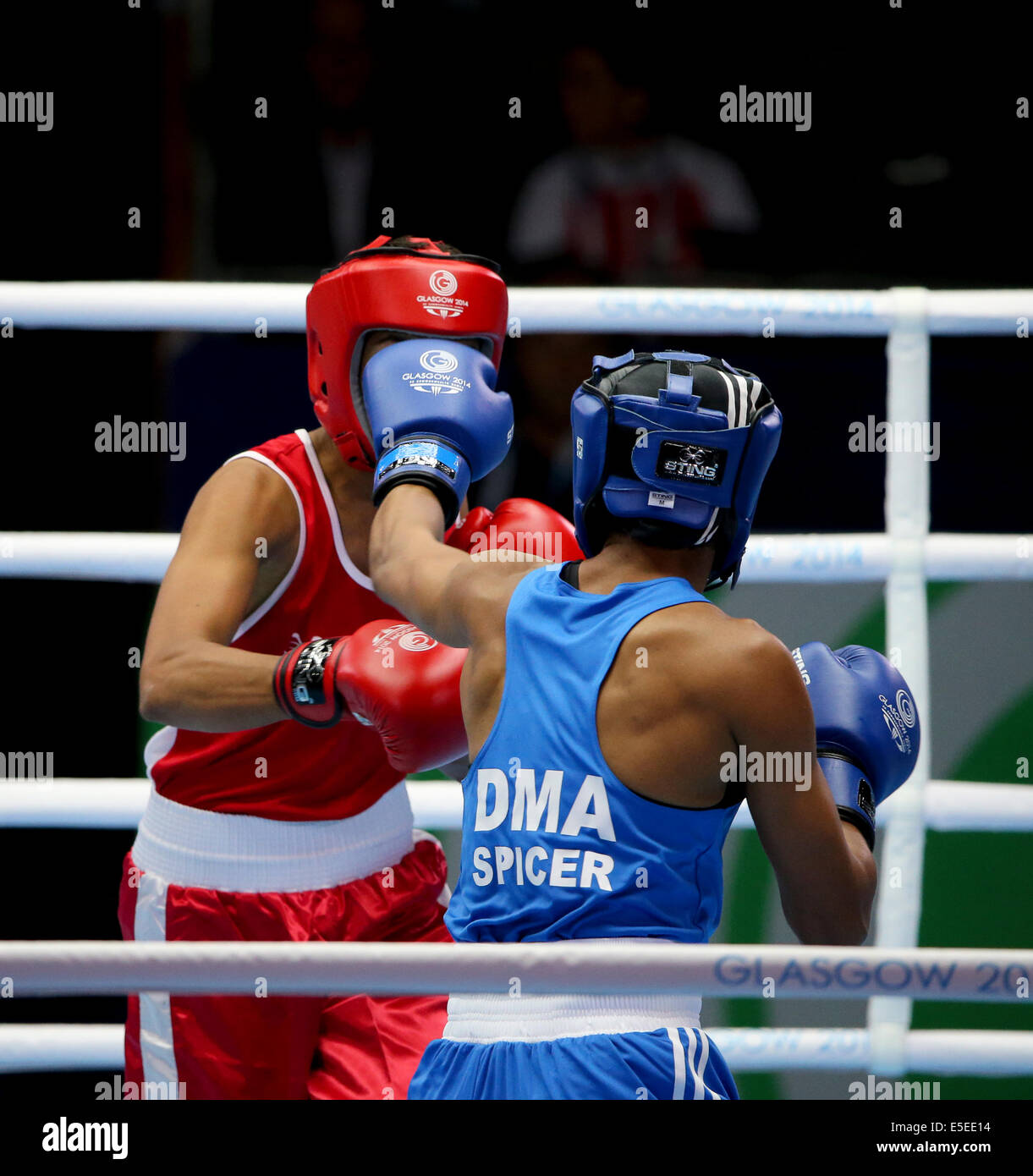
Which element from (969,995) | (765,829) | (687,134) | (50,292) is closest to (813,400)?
(687,134)

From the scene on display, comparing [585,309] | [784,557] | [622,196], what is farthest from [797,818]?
[622,196]

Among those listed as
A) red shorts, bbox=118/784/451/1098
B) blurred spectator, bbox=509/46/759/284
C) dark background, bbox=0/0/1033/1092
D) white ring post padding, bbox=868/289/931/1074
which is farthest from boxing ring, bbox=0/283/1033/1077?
blurred spectator, bbox=509/46/759/284

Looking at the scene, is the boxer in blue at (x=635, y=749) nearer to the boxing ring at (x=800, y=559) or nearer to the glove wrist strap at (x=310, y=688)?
the glove wrist strap at (x=310, y=688)

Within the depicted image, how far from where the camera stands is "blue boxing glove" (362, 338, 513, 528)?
5.90ft

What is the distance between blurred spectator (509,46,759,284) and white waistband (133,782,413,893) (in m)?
1.95

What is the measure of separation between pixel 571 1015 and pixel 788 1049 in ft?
3.57

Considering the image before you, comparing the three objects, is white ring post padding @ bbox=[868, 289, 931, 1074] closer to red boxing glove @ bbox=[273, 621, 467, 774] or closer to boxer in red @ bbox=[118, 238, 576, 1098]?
boxer in red @ bbox=[118, 238, 576, 1098]

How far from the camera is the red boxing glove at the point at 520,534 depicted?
204 cm

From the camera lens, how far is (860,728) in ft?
5.48

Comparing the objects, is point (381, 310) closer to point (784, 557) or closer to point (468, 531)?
point (468, 531)

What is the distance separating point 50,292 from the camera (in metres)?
2.44

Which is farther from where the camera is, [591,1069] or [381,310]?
[381,310]

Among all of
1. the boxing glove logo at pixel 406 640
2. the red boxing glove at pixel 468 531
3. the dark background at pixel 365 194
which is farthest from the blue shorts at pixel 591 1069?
the dark background at pixel 365 194

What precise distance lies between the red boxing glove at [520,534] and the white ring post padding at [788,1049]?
0.91 meters
